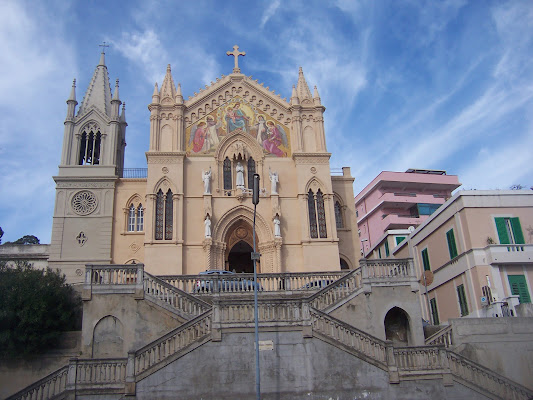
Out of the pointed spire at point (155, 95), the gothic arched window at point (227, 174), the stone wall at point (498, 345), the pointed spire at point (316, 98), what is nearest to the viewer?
the stone wall at point (498, 345)

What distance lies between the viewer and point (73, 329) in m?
23.1

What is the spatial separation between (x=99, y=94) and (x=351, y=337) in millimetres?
28389

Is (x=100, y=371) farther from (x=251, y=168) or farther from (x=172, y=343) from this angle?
(x=251, y=168)

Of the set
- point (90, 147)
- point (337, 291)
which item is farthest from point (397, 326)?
point (90, 147)

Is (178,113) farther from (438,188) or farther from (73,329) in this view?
(438,188)

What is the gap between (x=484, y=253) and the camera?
2622 centimetres

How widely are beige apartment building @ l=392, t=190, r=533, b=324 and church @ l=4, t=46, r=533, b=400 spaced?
4.84 meters

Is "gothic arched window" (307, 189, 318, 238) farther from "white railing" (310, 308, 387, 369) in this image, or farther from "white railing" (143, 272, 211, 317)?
"white railing" (310, 308, 387, 369)

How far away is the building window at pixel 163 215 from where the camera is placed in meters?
32.9

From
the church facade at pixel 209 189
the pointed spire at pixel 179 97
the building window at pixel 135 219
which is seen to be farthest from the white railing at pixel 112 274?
the pointed spire at pixel 179 97

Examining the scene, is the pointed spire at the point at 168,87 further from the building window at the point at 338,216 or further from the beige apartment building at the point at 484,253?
the beige apartment building at the point at 484,253

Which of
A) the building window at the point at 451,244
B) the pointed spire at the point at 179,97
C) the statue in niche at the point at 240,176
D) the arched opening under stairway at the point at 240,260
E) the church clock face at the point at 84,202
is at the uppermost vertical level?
the pointed spire at the point at 179,97

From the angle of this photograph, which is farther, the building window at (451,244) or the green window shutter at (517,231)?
the building window at (451,244)

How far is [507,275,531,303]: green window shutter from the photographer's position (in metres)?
25.6
